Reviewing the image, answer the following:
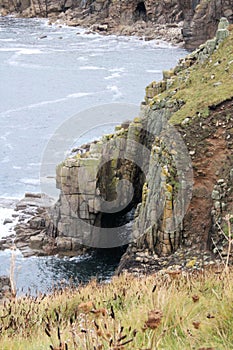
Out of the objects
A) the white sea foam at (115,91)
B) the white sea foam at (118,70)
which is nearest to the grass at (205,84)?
the white sea foam at (115,91)

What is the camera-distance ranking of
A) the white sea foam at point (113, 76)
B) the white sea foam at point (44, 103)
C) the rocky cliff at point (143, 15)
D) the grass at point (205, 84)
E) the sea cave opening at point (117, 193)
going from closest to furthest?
the grass at point (205, 84)
the sea cave opening at point (117, 193)
the white sea foam at point (44, 103)
the white sea foam at point (113, 76)
the rocky cliff at point (143, 15)

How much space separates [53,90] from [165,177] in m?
43.7

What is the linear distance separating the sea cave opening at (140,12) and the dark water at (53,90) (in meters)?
12.0

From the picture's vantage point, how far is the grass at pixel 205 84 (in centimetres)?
2497

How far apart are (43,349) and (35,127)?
47259 millimetres

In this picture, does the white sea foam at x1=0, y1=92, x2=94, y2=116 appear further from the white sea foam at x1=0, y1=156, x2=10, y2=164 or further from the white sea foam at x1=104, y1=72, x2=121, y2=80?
the white sea foam at x1=0, y1=156, x2=10, y2=164

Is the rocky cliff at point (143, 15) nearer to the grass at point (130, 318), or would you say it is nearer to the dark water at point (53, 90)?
the dark water at point (53, 90)

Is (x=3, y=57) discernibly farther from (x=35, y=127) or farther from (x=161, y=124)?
(x=161, y=124)

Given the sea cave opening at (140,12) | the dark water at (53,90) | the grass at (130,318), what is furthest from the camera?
the sea cave opening at (140,12)

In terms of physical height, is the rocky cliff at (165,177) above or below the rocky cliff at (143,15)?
below

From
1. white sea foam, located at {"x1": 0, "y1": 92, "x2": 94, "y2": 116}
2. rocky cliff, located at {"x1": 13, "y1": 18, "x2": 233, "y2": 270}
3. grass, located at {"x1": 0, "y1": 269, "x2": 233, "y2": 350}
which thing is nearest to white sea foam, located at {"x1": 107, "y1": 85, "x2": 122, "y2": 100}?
white sea foam, located at {"x1": 0, "y1": 92, "x2": 94, "y2": 116}

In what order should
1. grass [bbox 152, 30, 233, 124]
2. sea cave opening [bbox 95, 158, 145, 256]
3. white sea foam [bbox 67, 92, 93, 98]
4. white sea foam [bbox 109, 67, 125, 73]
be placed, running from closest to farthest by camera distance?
grass [bbox 152, 30, 233, 124]
sea cave opening [bbox 95, 158, 145, 256]
white sea foam [bbox 67, 92, 93, 98]
white sea foam [bbox 109, 67, 125, 73]

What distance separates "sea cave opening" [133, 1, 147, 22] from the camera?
117512 mm

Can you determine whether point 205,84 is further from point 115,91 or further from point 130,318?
point 115,91
